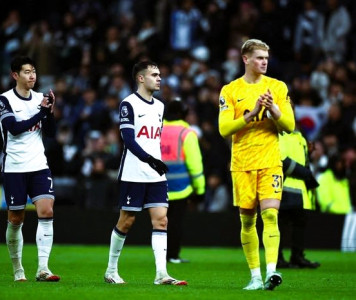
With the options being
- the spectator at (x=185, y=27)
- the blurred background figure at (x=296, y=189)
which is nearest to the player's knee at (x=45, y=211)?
the blurred background figure at (x=296, y=189)

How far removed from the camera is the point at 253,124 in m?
11.0

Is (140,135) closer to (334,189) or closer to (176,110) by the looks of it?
(176,110)

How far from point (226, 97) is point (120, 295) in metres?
2.41

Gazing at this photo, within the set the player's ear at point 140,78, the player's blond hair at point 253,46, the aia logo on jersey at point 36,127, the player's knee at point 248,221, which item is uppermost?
the player's blond hair at point 253,46

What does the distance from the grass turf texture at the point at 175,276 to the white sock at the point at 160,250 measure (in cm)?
21

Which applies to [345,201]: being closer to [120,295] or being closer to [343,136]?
[343,136]

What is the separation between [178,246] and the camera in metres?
16.0

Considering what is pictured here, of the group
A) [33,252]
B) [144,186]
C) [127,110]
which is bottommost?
[33,252]

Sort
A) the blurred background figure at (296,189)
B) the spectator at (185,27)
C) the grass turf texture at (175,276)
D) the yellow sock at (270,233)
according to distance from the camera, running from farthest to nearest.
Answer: the spectator at (185,27)
the blurred background figure at (296,189)
the yellow sock at (270,233)
the grass turf texture at (175,276)

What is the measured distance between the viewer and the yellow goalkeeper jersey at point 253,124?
10961 millimetres

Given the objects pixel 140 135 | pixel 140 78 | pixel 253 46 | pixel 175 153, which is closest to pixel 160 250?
pixel 140 135

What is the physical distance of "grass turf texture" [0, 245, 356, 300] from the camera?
33.5ft

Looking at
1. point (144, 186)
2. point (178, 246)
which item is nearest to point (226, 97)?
point (144, 186)

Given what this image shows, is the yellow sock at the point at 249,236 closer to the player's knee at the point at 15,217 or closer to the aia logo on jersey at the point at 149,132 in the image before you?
the aia logo on jersey at the point at 149,132
